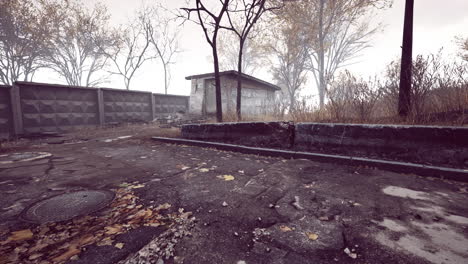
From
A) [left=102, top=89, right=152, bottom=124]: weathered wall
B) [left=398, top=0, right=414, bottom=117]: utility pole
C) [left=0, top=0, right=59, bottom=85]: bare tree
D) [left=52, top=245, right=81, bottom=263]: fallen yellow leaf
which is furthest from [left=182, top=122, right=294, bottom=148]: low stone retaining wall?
[left=0, top=0, right=59, bottom=85]: bare tree

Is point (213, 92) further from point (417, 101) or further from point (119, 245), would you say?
point (119, 245)

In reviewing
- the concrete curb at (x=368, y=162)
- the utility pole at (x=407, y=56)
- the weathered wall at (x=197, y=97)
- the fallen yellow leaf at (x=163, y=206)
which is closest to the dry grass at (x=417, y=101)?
the utility pole at (x=407, y=56)

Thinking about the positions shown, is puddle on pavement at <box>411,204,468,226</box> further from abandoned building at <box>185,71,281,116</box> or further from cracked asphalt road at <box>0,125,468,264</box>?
abandoned building at <box>185,71,281,116</box>

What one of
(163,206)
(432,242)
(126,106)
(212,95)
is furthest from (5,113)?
(432,242)

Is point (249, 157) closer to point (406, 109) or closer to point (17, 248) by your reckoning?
point (406, 109)

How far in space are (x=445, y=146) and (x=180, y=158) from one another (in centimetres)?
407

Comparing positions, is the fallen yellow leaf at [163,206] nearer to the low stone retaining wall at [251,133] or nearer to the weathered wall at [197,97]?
the low stone retaining wall at [251,133]

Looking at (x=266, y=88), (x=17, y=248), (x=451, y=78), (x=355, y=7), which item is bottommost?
(x=17, y=248)

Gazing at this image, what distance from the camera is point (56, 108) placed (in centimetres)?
856

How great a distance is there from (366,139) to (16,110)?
1122 centimetres

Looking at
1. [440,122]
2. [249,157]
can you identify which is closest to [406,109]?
[440,122]

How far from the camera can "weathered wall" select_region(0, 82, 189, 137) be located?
7238mm

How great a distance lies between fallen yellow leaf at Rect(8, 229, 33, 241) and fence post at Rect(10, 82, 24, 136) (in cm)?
873

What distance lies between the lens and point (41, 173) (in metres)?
2.93
